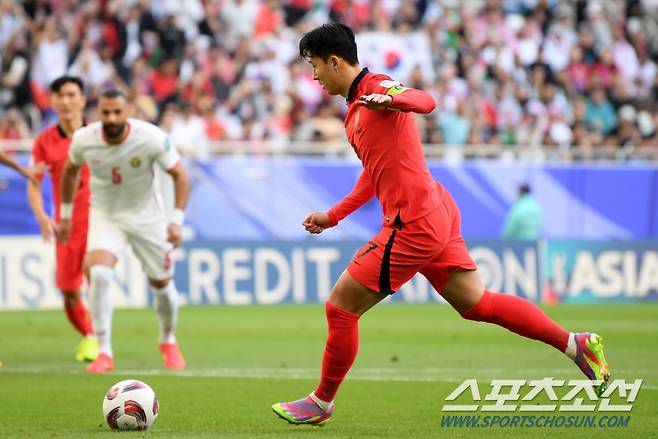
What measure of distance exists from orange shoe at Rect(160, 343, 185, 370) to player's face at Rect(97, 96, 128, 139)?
2.06 m

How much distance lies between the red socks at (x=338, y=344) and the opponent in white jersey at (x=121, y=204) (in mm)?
3526

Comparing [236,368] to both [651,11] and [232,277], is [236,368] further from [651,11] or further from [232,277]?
[651,11]

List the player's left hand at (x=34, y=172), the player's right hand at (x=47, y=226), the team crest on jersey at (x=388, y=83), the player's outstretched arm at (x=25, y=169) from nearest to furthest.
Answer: the team crest on jersey at (x=388, y=83), the player's outstretched arm at (x=25, y=169), the player's left hand at (x=34, y=172), the player's right hand at (x=47, y=226)

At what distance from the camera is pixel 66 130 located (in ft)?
41.9

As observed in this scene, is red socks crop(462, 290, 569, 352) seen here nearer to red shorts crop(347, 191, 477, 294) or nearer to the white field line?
red shorts crop(347, 191, 477, 294)

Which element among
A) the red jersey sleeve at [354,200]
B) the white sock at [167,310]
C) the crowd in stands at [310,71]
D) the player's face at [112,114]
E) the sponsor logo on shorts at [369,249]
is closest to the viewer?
the sponsor logo on shorts at [369,249]

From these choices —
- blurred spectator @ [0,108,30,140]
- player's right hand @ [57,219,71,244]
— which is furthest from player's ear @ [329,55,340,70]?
blurred spectator @ [0,108,30,140]

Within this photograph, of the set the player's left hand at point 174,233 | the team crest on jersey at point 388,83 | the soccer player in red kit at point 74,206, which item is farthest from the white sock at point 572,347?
the soccer player in red kit at point 74,206

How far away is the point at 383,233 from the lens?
7797 millimetres

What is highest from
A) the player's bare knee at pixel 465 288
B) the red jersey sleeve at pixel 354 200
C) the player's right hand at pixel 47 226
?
the red jersey sleeve at pixel 354 200

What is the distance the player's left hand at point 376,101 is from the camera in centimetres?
713

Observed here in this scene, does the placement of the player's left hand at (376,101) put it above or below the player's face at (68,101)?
above

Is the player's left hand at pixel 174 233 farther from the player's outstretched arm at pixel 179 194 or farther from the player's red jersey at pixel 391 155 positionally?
the player's red jersey at pixel 391 155

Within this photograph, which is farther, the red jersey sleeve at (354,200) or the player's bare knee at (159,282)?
the player's bare knee at (159,282)
